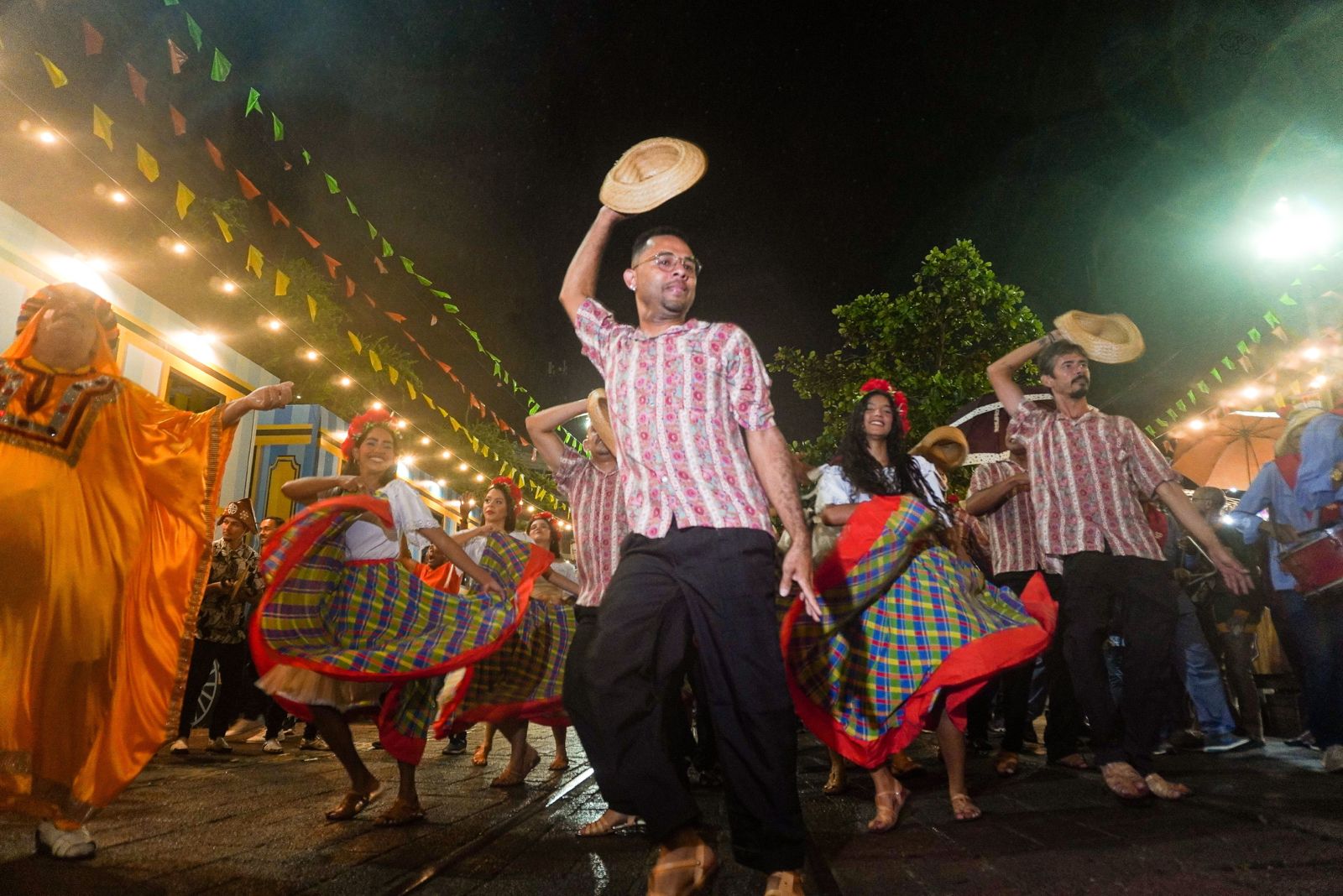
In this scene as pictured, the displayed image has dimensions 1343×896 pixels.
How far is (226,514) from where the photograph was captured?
28.4 ft

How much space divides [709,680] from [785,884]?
1.79 feet

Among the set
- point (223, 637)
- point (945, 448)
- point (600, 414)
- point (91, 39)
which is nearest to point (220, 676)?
point (223, 637)

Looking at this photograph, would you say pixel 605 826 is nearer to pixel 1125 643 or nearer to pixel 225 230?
pixel 1125 643

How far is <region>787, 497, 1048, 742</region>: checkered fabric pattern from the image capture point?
3.86m

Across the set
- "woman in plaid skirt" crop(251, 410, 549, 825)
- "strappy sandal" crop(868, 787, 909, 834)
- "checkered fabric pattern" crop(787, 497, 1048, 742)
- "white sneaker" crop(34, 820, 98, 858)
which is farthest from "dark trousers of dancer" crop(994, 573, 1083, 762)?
"white sneaker" crop(34, 820, 98, 858)

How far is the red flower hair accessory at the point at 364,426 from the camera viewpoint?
4.93m

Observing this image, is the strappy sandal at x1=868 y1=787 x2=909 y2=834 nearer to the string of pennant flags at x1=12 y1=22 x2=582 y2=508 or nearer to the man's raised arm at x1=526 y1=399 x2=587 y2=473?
the man's raised arm at x1=526 y1=399 x2=587 y2=473

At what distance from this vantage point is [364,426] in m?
5.00

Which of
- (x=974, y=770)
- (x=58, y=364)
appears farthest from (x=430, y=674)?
(x=974, y=770)

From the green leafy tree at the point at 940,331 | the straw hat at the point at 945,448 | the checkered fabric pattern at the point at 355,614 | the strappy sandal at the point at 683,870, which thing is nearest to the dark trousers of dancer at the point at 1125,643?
the straw hat at the point at 945,448

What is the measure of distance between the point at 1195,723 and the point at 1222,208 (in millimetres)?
9331

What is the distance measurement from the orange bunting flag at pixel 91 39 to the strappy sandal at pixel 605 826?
25.5 ft

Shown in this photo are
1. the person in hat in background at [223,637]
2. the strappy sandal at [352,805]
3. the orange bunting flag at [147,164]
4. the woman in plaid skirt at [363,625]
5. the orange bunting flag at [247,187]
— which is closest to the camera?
the strappy sandal at [352,805]

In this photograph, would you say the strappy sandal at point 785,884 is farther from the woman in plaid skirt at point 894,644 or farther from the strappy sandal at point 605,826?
the woman in plaid skirt at point 894,644
